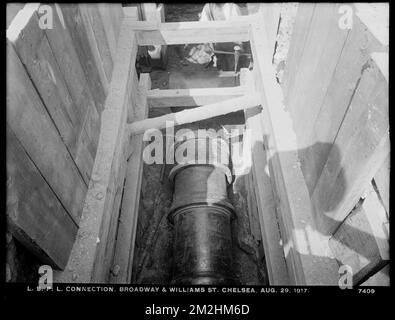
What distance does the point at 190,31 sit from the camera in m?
3.90

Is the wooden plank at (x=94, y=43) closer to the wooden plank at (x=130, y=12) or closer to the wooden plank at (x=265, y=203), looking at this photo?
the wooden plank at (x=130, y=12)

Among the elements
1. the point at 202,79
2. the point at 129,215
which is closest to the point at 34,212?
the point at 129,215

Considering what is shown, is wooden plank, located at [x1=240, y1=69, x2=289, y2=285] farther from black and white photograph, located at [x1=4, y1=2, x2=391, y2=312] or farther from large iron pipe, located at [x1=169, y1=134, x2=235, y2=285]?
large iron pipe, located at [x1=169, y1=134, x2=235, y2=285]

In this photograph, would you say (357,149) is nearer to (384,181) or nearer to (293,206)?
(384,181)

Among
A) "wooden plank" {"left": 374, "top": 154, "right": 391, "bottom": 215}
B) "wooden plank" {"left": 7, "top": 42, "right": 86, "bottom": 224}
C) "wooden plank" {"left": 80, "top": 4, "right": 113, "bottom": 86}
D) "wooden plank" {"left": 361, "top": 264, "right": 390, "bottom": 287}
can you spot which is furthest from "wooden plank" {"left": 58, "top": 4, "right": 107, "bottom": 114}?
"wooden plank" {"left": 361, "top": 264, "right": 390, "bottom": 287}

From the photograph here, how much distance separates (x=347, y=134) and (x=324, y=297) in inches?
38.9

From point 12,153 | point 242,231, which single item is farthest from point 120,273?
point 12,153

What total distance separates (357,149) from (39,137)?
178 cm

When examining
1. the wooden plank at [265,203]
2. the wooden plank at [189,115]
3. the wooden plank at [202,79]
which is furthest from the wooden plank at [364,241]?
the wooden plank at [202,79]

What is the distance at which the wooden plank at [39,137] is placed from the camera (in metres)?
1.47

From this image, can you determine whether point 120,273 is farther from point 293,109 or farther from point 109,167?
point 293,109

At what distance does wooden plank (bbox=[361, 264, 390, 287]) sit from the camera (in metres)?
1.63

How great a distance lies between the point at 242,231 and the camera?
3951mm
